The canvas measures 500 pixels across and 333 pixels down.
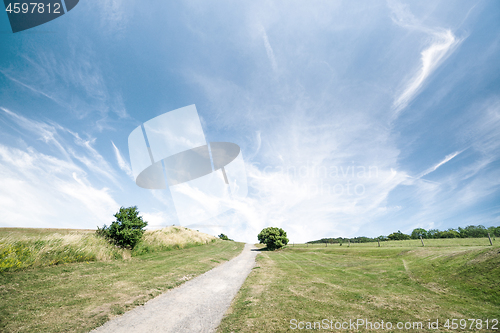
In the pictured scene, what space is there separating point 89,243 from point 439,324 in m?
22.8

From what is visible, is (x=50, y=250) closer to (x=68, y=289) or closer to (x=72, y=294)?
(x=68, y=289)

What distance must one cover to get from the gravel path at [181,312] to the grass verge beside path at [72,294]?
0.54 meters

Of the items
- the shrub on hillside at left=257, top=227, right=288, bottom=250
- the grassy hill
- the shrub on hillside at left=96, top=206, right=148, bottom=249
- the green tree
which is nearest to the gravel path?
the grassy hill

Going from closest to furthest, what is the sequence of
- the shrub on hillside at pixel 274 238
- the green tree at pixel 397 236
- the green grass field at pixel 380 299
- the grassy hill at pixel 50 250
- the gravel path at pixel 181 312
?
→ the gravel path at pixel 181 312 < the green grass field at pixel 380 299 < the grassy hill at pixel 50 250 < the shrub on hillside at pixel 274 238 < the green tree at pixel 397 236

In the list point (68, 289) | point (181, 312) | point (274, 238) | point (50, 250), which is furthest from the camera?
point (274, 238)

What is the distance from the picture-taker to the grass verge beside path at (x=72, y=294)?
230 inches

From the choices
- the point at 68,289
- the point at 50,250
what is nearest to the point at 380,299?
the point at 68,289

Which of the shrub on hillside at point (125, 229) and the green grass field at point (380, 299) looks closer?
the green grass field at point (380, 299)

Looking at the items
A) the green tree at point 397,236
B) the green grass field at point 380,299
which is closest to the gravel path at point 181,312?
the green grass field at point 380,299

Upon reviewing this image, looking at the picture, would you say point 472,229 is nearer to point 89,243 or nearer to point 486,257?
point 486,257

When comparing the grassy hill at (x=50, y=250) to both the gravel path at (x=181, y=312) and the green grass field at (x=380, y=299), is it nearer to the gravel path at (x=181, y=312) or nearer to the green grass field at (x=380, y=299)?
the gravel path at (x=181, y=312)

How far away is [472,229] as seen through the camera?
86188 mm

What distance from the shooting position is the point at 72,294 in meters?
8.16

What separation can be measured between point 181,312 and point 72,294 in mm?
5296
